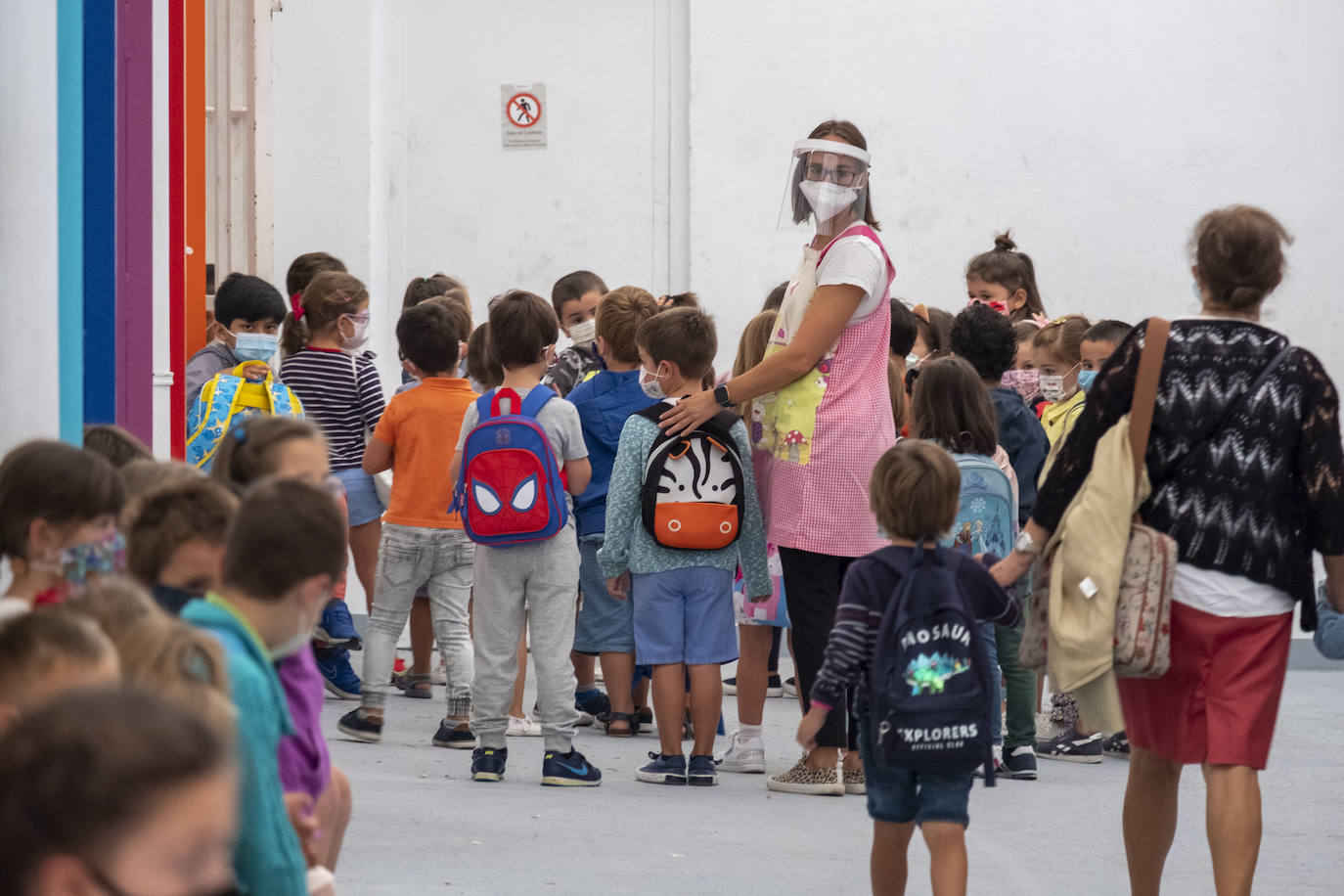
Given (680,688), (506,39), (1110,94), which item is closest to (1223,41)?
(1110,94)

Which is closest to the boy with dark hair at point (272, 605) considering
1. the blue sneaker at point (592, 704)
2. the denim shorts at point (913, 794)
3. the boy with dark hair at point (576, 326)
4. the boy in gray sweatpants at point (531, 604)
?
the denim shorts at point (913, 794)

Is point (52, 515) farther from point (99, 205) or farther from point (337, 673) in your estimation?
point (337, 673)

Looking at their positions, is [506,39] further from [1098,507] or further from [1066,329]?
[1098,507]

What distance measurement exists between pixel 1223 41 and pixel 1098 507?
6.73 meters

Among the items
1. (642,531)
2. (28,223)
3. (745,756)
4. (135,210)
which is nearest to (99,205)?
(135,210)

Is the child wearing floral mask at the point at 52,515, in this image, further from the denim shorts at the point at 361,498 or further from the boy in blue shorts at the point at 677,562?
the denim shorts at the point at 361,498

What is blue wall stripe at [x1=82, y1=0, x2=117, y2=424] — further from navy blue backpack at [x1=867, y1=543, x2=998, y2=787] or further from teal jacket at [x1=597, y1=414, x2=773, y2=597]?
navy blue backpack at [x1=867, y1=543, x2=998, y2=787]

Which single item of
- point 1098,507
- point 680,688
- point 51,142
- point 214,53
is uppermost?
point 214,53

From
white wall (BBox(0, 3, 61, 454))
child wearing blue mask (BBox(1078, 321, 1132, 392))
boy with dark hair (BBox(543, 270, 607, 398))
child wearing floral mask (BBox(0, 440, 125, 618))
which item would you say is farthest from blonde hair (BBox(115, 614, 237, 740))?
child wearing blue mask (BBox(1078, 321, 1132, 392))

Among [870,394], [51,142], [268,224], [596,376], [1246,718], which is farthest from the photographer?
[268,224]

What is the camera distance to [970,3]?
29.9 feet

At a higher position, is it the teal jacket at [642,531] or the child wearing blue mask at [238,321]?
the child wearing blue mask at [238,321]

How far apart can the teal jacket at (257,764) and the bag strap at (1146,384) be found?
1.77m

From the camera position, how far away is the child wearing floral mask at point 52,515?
2.50 metres
